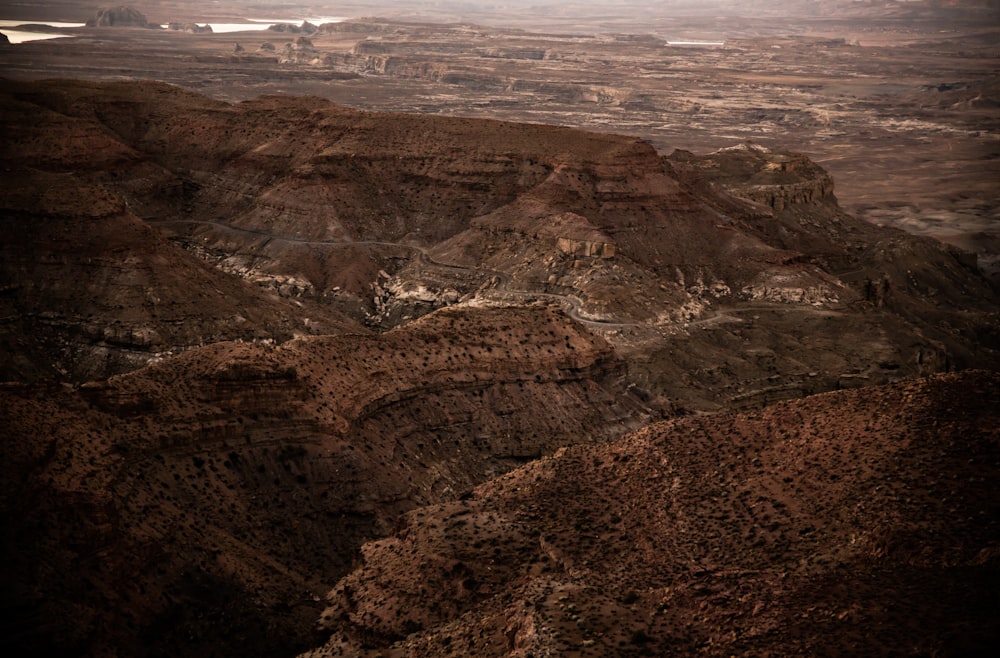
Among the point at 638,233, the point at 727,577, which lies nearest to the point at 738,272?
the point at 638,233

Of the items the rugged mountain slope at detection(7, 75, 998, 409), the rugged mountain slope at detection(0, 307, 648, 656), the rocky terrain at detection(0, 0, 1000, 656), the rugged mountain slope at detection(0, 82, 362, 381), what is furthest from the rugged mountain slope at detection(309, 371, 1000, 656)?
the rugged mountain slope at detection(0, 82, 362, 381)

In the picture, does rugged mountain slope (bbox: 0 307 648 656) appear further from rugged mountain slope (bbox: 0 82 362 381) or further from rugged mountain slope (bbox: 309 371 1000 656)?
rugged mountain slope (bbox: 0 82 362 381)

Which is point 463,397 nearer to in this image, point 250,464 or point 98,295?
point 250,464

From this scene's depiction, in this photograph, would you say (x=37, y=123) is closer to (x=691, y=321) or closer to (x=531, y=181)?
(x=531, y=181)

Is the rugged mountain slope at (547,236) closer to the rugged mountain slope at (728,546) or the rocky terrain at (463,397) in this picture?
the rocky terrain at (463,397)

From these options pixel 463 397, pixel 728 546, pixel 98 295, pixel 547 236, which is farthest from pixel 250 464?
pixel 547 236
